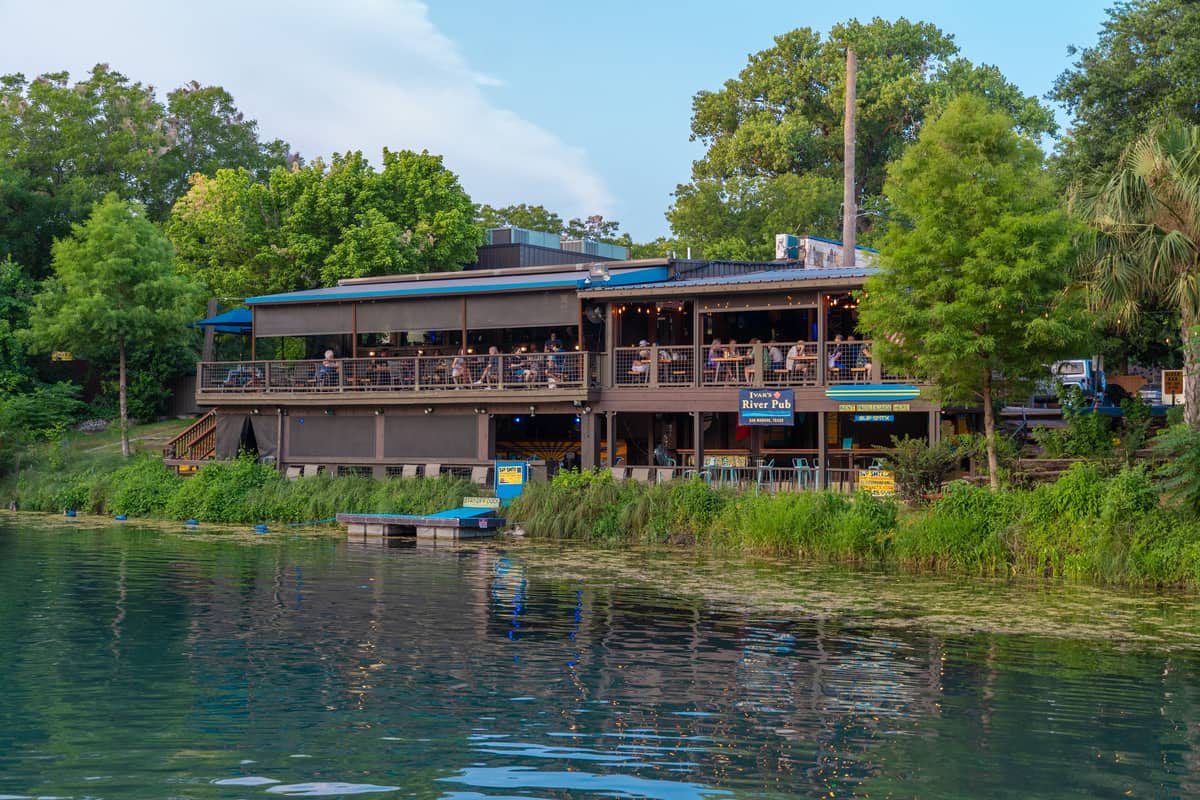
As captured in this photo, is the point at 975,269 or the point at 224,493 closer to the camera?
the point at 975,269

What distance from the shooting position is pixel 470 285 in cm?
3978

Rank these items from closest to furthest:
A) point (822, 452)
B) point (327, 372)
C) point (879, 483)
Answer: point (879, 483) → point (822, 452) → point (327, 372)

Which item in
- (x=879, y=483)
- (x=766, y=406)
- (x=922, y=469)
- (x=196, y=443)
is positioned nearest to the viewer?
(x=922, y=469)

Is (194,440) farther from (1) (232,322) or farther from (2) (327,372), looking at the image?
(2) (327,372)

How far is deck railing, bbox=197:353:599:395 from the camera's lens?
1430 inches

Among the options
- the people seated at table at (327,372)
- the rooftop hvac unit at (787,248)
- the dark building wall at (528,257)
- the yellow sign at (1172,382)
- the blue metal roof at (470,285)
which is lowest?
the yellow sign at (1172,382)

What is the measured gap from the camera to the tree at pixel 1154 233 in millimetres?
26406

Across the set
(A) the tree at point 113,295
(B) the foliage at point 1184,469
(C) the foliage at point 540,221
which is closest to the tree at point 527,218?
(C) the foliage at point 540,221

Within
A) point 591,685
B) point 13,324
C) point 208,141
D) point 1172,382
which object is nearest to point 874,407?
point 1172,382

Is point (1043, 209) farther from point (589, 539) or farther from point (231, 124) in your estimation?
point (231, 124)

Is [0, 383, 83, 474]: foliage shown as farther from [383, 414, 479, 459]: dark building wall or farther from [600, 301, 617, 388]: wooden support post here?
[600, 301, 617, 388]: wooden support post

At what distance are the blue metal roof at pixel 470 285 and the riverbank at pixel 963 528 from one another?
7523 mm

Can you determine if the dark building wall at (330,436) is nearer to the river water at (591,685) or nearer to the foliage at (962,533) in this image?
the river water at (591,685)

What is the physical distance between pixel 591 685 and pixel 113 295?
35.2 meters
